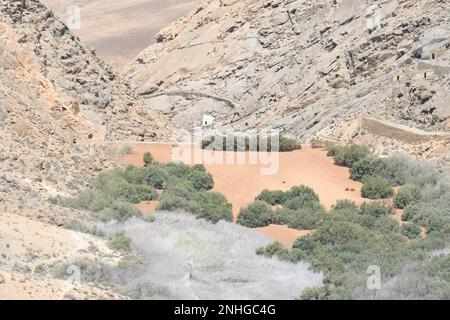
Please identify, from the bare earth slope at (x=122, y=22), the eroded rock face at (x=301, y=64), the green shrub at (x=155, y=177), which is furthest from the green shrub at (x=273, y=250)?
the bare earth slope at (x=122, y=22)

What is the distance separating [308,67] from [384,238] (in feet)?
81.8

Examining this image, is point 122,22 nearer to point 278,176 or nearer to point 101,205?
point 278,176

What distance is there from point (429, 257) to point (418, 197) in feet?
22.9

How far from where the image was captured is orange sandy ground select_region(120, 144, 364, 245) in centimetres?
2419

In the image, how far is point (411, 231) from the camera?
773 inches

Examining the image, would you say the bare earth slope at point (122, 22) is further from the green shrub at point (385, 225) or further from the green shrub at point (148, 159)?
the green shrub at point (385, 225)

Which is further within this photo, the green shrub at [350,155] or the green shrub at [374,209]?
the green shrub at [350,155]

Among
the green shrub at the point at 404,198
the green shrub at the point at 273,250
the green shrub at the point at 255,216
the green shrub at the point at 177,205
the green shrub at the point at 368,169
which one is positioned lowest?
the green shrub at the point at 273,250

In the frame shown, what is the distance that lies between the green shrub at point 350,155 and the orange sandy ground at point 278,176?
248mm

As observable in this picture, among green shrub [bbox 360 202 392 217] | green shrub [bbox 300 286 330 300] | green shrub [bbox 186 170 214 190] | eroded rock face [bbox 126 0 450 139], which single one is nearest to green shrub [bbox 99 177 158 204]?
green shrub [bbox 186 170 214 190]

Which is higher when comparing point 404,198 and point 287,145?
point 287,145

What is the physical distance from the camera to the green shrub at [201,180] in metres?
24.2

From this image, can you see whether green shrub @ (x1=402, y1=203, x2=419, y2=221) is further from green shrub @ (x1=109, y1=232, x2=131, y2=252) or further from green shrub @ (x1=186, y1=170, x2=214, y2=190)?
green shrub @ (x1=109, y1=232, x2=131, y2=252)

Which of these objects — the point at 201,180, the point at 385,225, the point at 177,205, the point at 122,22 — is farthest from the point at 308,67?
the point at 122,22
